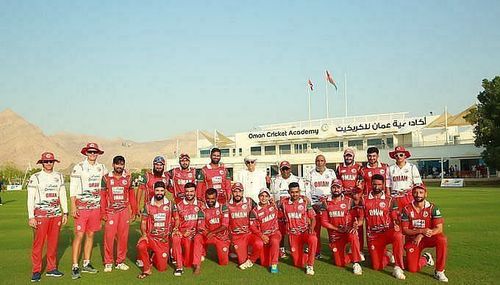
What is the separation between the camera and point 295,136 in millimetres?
63781

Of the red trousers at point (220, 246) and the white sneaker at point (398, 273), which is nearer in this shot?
the white sneaker at point (398, 273)

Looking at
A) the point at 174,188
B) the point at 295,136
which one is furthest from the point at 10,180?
the point at 174,188

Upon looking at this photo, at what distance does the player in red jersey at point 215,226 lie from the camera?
843 cm

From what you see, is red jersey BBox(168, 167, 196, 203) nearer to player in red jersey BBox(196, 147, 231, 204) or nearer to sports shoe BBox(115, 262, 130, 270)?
player in red jersey BBox(196, 147, 231, 204)

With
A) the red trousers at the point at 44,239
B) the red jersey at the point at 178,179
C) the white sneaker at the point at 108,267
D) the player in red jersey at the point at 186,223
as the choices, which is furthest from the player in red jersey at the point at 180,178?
the red trousers at the point at 44,239

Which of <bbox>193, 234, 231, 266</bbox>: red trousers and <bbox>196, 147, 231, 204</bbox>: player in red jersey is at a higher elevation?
<bbox>196, 147, 231, 204</bbox>: player in red jersey

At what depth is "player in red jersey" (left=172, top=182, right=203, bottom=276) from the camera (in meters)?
8.14

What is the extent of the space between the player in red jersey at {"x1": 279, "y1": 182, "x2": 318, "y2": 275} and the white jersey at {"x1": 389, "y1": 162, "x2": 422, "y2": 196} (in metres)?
1.63

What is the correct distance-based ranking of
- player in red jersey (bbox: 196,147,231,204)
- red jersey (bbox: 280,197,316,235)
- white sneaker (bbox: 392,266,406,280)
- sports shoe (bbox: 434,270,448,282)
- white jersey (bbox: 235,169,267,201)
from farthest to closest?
white jersey (bbox: 235,169,267,201)
player in red jersey (bbox: 196,147,231,204)
red jersey (bbox: 280,197,316,235)
white sneaker (bbox: 392,266,406,280)
sports shoe (bbox: 434,270,448,282)

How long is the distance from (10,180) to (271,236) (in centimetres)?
6883

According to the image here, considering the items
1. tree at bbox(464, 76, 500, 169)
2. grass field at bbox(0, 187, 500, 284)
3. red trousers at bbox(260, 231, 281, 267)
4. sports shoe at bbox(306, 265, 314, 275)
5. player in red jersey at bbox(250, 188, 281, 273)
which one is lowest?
grass field at bbox(0, 187, 500, 284)

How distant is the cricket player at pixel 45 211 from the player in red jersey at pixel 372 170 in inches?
209

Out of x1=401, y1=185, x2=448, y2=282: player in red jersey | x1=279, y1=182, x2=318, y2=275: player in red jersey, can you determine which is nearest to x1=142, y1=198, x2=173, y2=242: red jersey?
x1=279, y1=182, x2=318, y2=275: player in red jersey

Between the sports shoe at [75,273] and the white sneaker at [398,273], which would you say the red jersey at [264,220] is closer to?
the white sneaker at [398,273]
